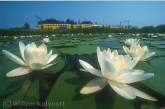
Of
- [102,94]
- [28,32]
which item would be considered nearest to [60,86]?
[102,94]

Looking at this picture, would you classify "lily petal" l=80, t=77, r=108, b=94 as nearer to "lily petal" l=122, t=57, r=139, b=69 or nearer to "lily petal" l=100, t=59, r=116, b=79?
"lily petal" l=100, t=59, r=116, b=79

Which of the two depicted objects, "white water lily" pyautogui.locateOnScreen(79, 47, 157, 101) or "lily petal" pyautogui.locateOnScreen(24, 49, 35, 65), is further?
"lily petal" pyautogui.locateOnScreen(24, 49, 35, 65)

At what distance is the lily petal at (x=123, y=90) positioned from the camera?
2.32ft

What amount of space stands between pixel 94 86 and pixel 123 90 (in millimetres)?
199

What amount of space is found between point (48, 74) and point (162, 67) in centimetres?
139

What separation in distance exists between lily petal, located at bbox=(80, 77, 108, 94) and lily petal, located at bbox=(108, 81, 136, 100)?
0.27ft

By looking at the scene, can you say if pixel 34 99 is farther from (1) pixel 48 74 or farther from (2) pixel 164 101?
(2) pixel 164 101

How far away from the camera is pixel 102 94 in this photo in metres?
0.87

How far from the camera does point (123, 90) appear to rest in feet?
2.53

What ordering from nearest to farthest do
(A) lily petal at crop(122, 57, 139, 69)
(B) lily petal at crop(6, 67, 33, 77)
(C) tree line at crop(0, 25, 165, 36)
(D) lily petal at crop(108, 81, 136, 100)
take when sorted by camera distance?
1. (D) lily petal at crop(108, 81, 136, 100)
2. (A) lily petal at crop(122, 57, 139, 69)
3. (B) lily petal at crop(6, 67, 33, 77)
4. (C) tree line at crop(0, 25, 165, 36)

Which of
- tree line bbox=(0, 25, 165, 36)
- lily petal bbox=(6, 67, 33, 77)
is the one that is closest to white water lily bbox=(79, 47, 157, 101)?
lily petal bbox=(6, 67, 33, 77)

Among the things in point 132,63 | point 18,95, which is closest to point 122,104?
point 132,63

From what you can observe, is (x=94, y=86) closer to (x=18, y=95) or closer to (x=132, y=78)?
(x=132, y=78)

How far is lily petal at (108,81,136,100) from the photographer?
2.32 feet
